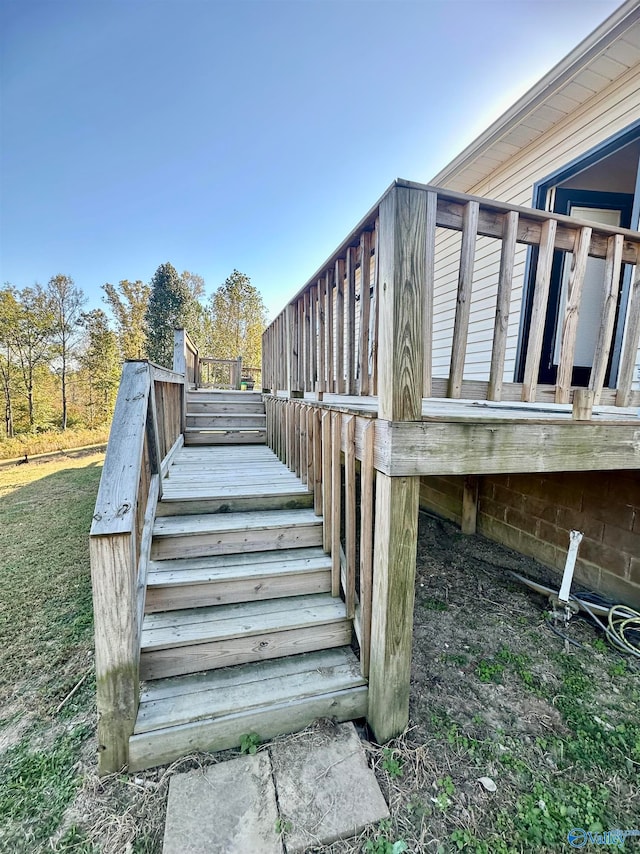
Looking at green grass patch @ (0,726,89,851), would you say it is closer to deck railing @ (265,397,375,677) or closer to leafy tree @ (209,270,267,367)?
deck railing @ (265,397,375,677)

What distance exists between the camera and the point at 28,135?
40.2 ft

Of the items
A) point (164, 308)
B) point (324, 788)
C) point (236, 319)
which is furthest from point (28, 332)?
point (324, 788)

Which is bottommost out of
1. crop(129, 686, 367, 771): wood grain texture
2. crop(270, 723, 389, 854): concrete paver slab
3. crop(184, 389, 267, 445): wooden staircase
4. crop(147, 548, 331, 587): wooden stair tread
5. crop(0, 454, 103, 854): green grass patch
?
crop(0, 454, 103, 854): green grass patch

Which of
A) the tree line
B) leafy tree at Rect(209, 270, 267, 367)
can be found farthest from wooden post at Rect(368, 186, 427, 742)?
leafy tree at Rect(209, 270, 267, 367)

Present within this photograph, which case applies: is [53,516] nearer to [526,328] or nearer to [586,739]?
[586,739]

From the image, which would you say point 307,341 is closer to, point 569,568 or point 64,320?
point 569,568

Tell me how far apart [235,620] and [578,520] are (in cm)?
263

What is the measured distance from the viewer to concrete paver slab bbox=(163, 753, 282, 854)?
1233 millimetres

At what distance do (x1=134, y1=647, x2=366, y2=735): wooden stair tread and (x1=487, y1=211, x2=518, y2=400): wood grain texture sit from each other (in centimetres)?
154

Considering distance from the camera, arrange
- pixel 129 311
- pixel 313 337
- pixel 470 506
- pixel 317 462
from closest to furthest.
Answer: pixel 317 462 → pixel 313 337 → pixel 470 506 → pixel 129 311

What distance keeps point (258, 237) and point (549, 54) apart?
18.5 m

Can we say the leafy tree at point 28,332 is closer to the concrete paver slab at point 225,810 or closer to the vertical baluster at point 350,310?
the vertical baluster at point 350,310

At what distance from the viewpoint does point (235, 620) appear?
193cm

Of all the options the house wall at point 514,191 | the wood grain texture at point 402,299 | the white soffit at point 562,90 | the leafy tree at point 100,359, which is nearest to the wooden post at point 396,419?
the wood grain texture at point 402,299
